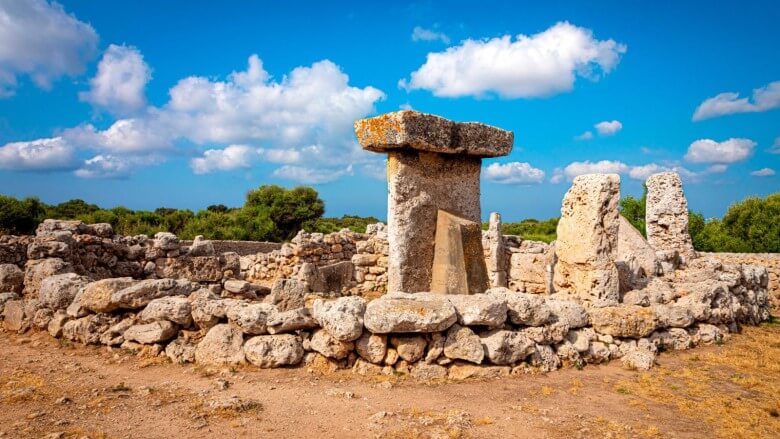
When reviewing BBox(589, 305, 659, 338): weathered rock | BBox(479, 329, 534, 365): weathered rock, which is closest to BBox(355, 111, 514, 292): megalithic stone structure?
BBox(479, 329, 534, 365): weathered rock

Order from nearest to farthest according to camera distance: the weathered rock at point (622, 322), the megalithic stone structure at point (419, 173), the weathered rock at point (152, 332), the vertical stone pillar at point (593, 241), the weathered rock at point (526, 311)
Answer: the weathered rock at point (526, 311) → the weathered rock at point (152, 332) → the weathered rock at point (622, 322) → the vertical stone pillar at point (593, 241) → the megalithic stone structure at point (419, 173)

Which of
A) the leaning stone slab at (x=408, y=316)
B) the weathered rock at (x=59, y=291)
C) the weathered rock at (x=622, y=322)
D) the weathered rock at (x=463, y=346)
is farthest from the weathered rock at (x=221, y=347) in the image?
the weathered rock at (x=622, y=322)

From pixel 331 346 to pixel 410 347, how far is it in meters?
0.82

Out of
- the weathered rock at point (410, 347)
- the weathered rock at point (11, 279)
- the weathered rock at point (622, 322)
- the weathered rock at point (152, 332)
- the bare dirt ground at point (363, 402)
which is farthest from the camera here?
the weathered rock at point (11, 279)

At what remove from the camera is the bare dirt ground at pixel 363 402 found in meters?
3.80

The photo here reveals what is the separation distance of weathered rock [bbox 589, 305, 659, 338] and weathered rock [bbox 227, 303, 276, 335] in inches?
151

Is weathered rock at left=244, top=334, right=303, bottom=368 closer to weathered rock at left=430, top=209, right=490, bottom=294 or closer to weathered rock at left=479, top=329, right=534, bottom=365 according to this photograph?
weathered rock at left=479, top=329, right=534, bottom=365

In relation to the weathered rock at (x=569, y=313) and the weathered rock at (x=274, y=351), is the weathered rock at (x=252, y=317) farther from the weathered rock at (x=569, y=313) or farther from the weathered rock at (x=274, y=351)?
the weathered rock at (x=569, y=313)

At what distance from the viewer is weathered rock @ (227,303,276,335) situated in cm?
529

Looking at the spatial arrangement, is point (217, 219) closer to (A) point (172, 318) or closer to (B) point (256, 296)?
(B) point (256, 296)

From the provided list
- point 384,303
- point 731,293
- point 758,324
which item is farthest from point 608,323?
point 758,324

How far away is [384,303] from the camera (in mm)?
5043

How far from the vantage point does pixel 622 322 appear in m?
5.88

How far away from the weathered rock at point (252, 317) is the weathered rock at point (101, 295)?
175cm
